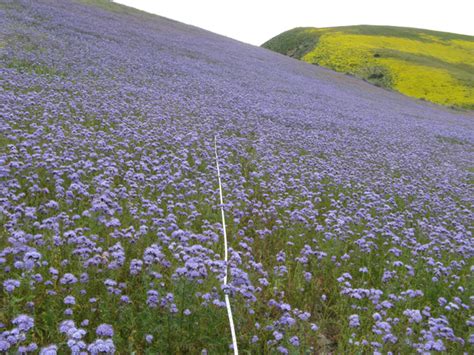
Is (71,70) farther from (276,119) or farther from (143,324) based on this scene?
(143,324)

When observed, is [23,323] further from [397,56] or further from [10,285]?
[397,56]

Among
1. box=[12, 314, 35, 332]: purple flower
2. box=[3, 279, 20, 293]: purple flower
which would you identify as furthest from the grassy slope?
box=[12, 314, 35, 332]: purple flower

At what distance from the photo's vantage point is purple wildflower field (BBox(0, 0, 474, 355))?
3.71 meters

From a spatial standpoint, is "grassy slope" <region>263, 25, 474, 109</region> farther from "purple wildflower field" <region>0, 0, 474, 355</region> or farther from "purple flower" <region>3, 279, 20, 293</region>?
"purple flower" <region>3, 279, 20, 293</region>

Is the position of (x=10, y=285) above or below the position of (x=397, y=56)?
below

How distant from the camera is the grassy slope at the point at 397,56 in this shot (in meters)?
52.7

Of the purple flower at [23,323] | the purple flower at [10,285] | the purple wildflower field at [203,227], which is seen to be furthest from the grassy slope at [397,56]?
the purple flower at [23,323]

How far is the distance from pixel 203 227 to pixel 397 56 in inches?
2582

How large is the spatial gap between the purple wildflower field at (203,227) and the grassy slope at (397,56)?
42326mm

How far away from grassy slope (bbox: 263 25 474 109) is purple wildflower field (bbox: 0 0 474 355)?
1666 inches

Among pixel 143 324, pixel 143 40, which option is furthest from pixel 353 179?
pixel 143 40

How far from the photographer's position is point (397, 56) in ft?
204

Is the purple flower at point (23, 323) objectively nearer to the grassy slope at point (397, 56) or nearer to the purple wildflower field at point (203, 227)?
the purple wildflower field at point (203, 227)

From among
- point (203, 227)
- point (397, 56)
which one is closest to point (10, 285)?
point (203, 227)
